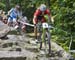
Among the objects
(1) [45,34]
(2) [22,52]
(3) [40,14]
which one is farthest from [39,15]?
(2) [22,52]

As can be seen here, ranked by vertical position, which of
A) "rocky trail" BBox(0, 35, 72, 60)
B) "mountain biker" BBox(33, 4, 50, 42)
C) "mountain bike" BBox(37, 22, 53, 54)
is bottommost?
"rocky trail" BBox(0, 35, 72, 60)

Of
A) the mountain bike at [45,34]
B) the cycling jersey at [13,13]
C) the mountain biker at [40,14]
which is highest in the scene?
the mountain biker at [40,14]

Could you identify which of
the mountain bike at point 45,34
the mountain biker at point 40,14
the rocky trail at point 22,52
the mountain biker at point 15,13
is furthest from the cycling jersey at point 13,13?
the mountain biker at point 40,14

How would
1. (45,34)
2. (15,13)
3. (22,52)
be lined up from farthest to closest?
(15,13)
(22,52)
(45,34)

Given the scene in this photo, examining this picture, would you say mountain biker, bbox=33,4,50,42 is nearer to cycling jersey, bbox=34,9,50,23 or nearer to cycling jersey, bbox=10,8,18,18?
A: cycling jersey, bbox=34,9,50,23

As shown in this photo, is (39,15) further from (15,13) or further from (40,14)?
(15,13)

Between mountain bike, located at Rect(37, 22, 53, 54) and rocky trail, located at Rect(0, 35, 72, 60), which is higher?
mountain bike, located at Rect(37, 22, 53, 54)

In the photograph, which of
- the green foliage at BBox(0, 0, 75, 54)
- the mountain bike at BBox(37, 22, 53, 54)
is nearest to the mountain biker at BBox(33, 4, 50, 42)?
the mountain bike at BBox(37, 22, 53, 54)

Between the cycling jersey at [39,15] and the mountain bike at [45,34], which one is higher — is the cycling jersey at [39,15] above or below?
above

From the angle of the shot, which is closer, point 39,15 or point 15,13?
point 39,15

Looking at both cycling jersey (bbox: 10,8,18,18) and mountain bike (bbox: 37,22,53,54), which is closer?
mountain bike (bbox: 37,22,53,54)

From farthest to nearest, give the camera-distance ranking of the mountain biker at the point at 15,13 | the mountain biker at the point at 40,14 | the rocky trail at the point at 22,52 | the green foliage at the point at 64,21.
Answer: the mountain biker at the point at 15,13, the green foliage at the point at 64,21, the mountain biker at the point at 40,14, the rocky trail at the point at 22,52

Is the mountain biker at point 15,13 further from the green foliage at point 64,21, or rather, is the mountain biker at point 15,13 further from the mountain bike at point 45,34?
the mountain bike at point 45,34

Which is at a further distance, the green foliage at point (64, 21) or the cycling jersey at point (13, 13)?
the cycling jersey at point (13, 13)
